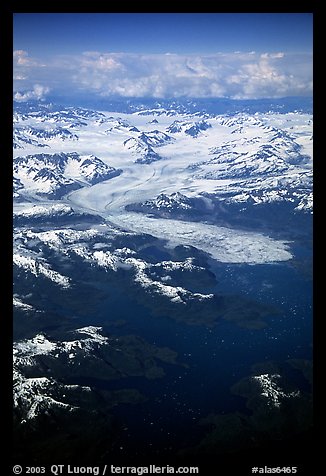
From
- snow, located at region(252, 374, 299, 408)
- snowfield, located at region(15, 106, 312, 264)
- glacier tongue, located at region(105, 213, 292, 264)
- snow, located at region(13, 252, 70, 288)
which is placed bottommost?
snow, located at region(252, 374, 299, 408)

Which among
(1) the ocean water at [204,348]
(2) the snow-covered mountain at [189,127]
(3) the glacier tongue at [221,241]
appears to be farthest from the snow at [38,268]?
(2) the snow-covered mountain at [189,127]

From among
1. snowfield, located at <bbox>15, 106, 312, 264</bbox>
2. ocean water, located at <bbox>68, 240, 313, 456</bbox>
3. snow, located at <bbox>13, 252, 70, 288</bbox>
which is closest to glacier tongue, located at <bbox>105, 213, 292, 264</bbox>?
snowfield, located at <bbox>15, 106, 312, 264</bbox>

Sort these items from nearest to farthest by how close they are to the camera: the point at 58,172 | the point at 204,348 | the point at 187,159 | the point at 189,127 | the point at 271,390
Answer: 1. the point at 189,127
2. the point at 187,159
3. the point at 271,390
4. the point at 58,172
5. the point at 204,348

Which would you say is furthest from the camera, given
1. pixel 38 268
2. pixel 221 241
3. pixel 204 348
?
pixel 38 268

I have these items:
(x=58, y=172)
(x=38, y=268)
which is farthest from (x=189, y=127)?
(x=38, y=268)

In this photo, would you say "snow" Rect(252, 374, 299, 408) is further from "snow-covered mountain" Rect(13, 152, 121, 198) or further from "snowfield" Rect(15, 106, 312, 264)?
"snow-covered mountain" Rect(13, 152, 121, 198)

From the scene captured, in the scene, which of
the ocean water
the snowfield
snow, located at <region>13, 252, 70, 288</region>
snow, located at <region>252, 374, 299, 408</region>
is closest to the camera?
the snowfield

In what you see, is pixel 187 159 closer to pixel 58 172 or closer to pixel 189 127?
pixel 189 127

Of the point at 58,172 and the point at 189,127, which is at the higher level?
the point at 189,127

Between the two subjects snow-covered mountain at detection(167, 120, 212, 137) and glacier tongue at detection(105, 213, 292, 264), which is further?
glacier tongue at detection(105, 213, 292, 264)
